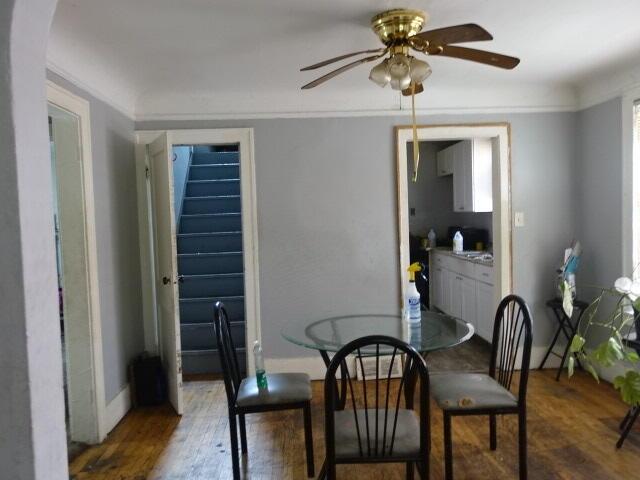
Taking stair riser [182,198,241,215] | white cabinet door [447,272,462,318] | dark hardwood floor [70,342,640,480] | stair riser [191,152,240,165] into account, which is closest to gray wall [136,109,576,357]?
dark hardwood floor [70,342,640,480]

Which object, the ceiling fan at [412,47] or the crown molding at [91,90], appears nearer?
the ceiling fan at [412,47]

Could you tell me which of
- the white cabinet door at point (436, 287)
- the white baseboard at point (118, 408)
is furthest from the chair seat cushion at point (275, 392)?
the white cabinet door at point (436, 287)

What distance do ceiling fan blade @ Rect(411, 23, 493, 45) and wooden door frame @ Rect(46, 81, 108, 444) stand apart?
6.56ft

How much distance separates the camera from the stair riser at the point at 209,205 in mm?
5406

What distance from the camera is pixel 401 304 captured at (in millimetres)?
3967

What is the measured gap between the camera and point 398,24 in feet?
7.70

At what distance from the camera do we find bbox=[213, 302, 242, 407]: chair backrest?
235 cm

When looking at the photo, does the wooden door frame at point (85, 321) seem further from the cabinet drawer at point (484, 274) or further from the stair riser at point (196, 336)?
the cabinet drawer at point (484, 274)

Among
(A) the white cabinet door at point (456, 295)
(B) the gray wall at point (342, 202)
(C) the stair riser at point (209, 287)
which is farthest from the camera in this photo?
(A) the white cabinet door at point (456, 295)

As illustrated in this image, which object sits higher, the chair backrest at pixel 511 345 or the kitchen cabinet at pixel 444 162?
the kitchen cabinet at pixel 444 162

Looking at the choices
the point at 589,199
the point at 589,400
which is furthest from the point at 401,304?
the point at 589,199

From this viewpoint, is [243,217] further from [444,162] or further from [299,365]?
[444,162]

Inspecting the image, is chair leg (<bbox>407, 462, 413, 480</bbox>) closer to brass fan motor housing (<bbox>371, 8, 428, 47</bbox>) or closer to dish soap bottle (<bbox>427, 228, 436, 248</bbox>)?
brass fan motor housing (<bbox>371, 8, 428, 47</bbox>)

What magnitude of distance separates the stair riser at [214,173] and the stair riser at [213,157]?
0.18m
